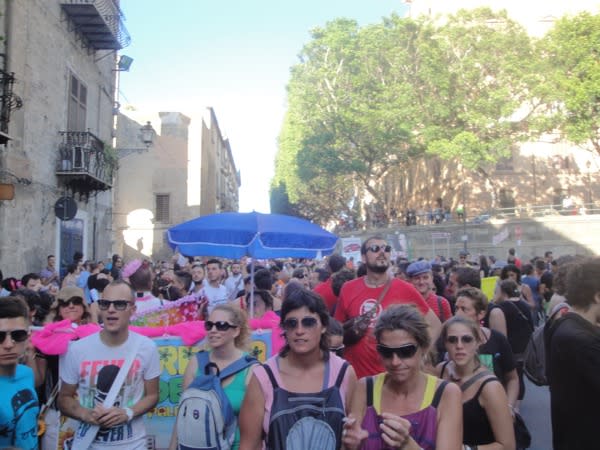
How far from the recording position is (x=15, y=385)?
292cm

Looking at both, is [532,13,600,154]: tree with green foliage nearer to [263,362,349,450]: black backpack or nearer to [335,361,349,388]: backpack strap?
[335,361,349,388]: backpack strap

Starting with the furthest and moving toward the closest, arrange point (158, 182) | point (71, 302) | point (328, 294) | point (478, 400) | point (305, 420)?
point (158, 182)
point (328, 294)
point (71, 302)
point (478, 400)
point (305, 420)

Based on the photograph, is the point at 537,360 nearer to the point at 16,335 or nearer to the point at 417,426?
the point at 417,426

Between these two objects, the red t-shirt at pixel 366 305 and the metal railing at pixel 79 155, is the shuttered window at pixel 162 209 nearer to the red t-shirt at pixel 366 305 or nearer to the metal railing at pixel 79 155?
the metal railing at pixel 79 155

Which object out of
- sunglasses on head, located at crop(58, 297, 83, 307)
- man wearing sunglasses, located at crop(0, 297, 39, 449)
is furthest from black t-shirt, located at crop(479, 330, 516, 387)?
sunglasses on head, located at crop(58, 297, 83, 307)

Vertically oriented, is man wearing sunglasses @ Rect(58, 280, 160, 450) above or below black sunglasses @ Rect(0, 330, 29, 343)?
below

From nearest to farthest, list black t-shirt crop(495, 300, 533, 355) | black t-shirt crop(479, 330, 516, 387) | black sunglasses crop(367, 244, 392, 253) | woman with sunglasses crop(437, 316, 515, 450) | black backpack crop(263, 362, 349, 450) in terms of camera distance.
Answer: black backpack crop(263, 362, 349, 450), woman with sunglasses crop(437, 316, 515, 450), black t-shirt crop(479, 330, 516, 387), black sunglasses crop(367, 244, 392, 253), black t-shirt crop(495, 300, 533, 355)

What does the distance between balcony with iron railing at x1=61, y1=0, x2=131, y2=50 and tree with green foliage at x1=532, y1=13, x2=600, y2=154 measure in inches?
930

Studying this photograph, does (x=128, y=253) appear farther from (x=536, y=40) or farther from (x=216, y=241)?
(x=216, y=241)

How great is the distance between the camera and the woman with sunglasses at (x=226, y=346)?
329 cm

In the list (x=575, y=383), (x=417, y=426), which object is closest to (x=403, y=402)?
(x=417, y=426)

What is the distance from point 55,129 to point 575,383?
16579 mm

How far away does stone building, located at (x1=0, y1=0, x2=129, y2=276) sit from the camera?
13797 millimetres

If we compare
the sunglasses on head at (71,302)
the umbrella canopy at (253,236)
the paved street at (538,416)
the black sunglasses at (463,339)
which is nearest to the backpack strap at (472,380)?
the black sunglasses at (463,339)
